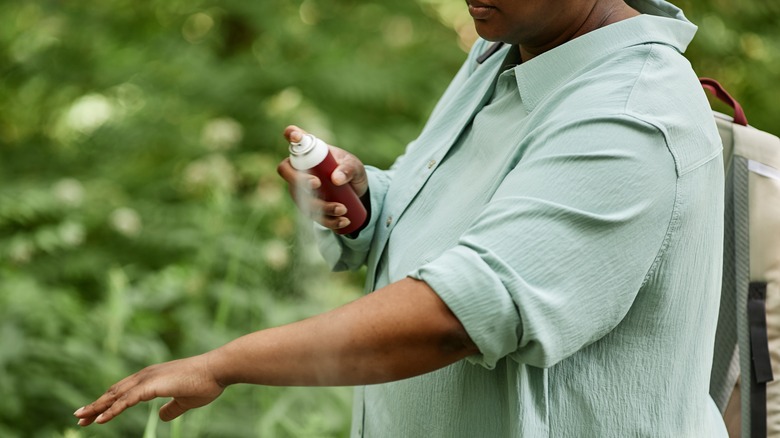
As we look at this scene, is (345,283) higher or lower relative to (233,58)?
lower

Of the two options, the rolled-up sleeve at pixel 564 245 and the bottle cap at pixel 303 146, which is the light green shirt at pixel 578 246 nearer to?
the rolled-up sleeve at pixel 564 245

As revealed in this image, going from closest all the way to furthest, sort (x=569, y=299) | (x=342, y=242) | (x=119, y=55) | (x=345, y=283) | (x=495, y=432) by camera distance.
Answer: (x=569, y=299) < (x=495, y=432) < (x=342, y=242) < (x=345, y=283) < (x=119, y=55)

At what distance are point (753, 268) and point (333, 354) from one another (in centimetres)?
79

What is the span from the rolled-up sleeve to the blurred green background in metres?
1.09

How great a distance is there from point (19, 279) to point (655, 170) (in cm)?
229

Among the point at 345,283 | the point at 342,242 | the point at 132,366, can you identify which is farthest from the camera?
the point at 345,283

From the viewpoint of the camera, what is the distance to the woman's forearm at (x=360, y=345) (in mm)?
1083

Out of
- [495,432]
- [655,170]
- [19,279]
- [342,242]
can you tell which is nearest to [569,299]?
[655,170]

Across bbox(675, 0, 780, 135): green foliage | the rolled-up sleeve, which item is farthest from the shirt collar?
bbox(675, 0, 780, 135): green foliage

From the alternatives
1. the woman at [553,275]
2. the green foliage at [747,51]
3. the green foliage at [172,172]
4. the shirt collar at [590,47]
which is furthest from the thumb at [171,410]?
the green foliage at [747,51]

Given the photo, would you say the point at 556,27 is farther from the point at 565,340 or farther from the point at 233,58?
the point at 233,58

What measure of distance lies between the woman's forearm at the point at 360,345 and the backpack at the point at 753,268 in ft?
2.11

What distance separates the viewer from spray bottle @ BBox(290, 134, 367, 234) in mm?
1405

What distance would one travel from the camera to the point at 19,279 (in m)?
2.84
